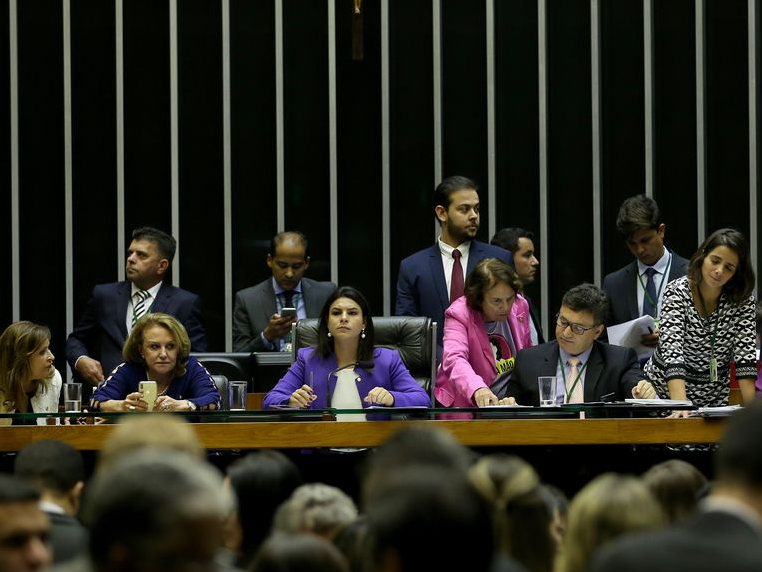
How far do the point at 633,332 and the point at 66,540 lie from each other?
14.3 ft

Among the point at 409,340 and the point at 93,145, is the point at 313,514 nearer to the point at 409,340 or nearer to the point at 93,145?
the point at 409,340

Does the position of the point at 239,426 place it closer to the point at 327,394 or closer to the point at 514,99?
the point at 327,394

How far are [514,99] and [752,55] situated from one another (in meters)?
1.86

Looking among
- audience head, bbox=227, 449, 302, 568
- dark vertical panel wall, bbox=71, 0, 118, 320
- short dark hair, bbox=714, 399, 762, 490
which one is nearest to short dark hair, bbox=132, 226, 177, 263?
dark vertical panel wall, bbox=71, 0, 118, 320

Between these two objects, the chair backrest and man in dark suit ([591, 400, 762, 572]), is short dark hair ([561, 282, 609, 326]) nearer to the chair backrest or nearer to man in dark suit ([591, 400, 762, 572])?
the chair backrest

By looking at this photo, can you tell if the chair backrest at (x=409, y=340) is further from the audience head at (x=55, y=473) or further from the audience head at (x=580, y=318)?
the audience head at (x=55, y=473)

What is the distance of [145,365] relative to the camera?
658cm

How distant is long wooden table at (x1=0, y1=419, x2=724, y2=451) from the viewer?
536 centimetres

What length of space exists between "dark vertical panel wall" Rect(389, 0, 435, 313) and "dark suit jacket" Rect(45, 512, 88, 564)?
7.38 metres

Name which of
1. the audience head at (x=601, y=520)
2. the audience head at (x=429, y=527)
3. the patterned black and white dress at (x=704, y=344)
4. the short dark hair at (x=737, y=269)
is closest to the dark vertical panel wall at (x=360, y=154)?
the patterned black and white dress at (x=704, y=344)

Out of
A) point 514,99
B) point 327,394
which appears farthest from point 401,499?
point 514,99

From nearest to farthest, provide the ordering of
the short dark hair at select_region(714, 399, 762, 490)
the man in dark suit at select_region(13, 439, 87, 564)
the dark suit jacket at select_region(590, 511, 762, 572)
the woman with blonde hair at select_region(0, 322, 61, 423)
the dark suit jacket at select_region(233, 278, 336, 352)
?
1. the dark suit jacket at select_region(590, 511, 762, 572)
2. the short dark hair at select_region(714, 399, 762, 490)
3. the man in dark suit at select_region(13, 439, 87, 564)
4. the woman with blonde hair at select_region(0, 322, 61, 423)
5. the dark suit jacket at select_region(233, 278, 336, 352)

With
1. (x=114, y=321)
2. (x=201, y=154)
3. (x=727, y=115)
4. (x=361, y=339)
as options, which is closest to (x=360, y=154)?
(x=201, y=154)

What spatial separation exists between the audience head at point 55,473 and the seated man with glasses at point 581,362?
2707 millimetres
